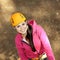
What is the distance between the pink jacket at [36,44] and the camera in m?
3.35

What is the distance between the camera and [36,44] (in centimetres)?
345

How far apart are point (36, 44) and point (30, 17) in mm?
2267

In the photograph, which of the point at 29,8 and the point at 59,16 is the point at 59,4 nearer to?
the point at 59,16

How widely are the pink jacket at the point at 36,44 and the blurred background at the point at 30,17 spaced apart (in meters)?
1.32

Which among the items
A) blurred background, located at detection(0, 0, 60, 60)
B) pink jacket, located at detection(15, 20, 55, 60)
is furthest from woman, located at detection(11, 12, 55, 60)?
blurred background, located at detection(0, 0, 60, 60)

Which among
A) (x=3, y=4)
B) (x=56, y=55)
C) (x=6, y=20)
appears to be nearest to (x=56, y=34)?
(x=56, y=55)

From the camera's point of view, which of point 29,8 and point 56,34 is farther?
point 29,8

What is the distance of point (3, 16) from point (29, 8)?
2.23 feet

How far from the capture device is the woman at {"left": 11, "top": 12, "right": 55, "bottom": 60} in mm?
3213

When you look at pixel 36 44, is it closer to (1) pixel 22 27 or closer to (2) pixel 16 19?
(1) pixel 22 27

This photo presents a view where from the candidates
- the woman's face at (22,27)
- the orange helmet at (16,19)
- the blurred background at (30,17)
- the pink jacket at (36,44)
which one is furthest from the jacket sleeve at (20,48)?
the blurred background at (30,17)

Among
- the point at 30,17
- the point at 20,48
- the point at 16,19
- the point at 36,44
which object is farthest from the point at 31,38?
the point at 30,17

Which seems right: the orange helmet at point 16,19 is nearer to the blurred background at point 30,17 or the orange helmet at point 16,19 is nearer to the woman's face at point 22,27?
the woman's face at point 22,27

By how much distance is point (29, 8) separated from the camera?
5859 millimetres
